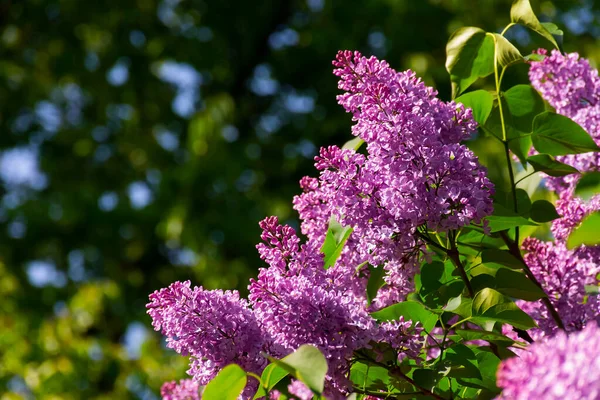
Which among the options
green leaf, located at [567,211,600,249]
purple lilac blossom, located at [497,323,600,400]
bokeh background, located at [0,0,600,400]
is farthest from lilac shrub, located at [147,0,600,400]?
bokeh background, located at [0,0,600,400]

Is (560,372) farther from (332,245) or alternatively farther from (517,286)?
(332,245)

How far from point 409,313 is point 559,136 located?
27 centimetres

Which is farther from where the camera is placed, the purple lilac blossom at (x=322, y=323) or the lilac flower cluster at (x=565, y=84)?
the lilac flower cluster at (x=565, y=84)

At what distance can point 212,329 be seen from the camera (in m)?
0.86

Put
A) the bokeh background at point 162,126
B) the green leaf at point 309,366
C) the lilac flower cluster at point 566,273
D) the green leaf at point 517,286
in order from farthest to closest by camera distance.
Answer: the bokeh background at point 162,126, the lilac flower cluster at point 566,273, the green leaf at point 517,286, the green leaf at point 309,366

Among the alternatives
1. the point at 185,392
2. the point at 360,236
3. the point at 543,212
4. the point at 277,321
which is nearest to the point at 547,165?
the point at 543,212

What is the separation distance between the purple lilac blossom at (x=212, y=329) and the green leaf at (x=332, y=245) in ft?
0.42

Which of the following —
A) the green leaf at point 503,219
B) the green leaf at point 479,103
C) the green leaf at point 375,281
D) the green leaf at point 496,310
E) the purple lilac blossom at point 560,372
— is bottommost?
the purple lilac blossom at point 560,372

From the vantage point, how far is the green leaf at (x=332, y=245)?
959 millimetres

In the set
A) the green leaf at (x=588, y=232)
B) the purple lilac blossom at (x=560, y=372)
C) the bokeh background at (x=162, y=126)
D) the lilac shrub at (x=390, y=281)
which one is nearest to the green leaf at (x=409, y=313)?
the lilac shrub at (x=390, y=281)

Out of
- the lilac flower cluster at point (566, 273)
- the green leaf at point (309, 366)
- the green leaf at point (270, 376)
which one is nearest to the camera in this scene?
the green leaf at point (309, 366)

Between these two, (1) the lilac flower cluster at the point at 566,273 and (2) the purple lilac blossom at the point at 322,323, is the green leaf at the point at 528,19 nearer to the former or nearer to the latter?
(1) the lilac flower cluster at the point at 566,273

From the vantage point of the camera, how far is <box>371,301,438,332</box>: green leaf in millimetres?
880

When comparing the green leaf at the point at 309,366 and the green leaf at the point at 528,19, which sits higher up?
the green leaf at the point at 528,19
